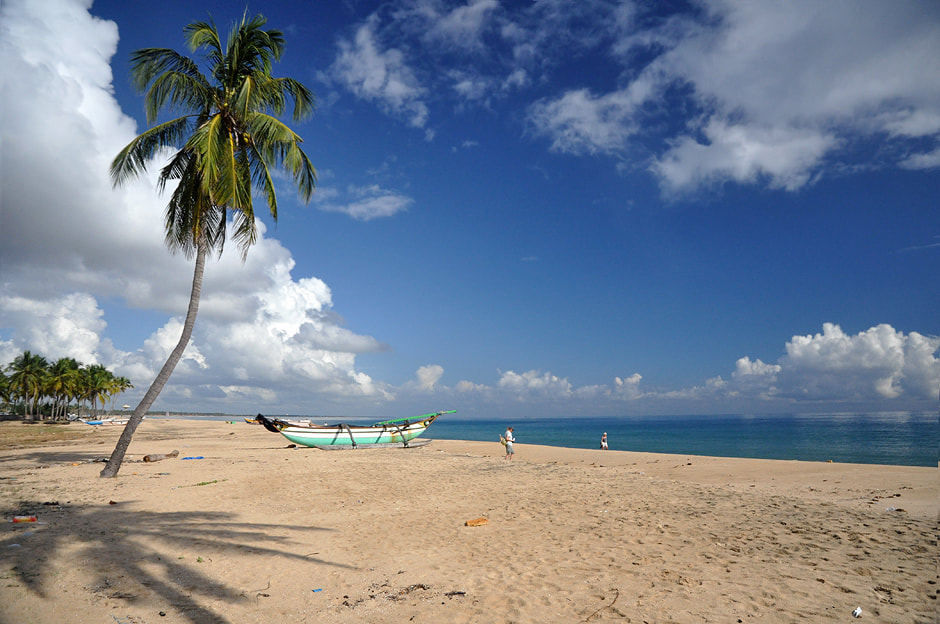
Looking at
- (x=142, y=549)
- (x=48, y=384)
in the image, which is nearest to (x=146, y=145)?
(x=142, y=549)

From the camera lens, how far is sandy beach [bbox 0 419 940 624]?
194 inches

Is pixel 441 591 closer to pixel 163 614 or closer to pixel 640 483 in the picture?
pixel 163 614

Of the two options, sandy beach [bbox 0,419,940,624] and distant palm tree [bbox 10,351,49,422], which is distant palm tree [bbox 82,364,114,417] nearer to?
distant palm tree [bbox 10,351,49,422]

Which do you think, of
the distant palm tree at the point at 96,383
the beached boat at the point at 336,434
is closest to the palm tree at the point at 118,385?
the distant palm tree at the point at 96,383

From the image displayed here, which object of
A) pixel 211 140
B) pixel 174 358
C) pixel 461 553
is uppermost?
pixel 211 140

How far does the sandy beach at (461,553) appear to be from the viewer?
4.92m

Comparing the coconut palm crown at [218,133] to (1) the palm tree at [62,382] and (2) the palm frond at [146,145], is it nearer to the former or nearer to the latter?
(2) the palm frond at [146,145]

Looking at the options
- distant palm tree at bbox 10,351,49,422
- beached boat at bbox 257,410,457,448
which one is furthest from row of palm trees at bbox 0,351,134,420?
beached boat at bbox 257,410,457,448

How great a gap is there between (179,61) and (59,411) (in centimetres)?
8514

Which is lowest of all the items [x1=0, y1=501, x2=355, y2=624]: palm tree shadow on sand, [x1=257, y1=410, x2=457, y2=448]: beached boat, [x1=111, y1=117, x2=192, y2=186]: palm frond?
[x1=257, y1=410, x2=457, y2=448]: beached boat

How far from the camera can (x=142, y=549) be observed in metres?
6.77

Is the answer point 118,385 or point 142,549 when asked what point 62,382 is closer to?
point 118,385

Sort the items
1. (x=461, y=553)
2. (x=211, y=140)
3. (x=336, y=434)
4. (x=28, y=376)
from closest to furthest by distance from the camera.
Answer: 1. (x=461, y=553)
2. (x=211, y=140)
3. (x=336, y=434)
4. (x=28, y=376)

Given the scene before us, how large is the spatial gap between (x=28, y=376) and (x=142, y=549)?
8185 centimetres
